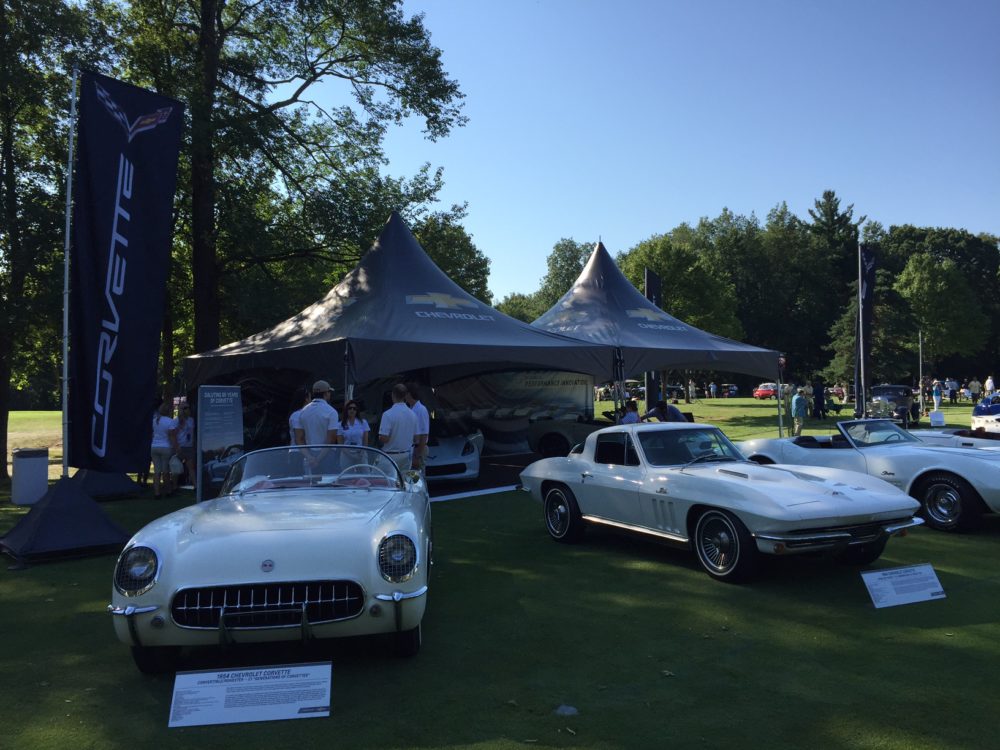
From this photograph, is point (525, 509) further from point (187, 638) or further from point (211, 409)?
point (187, 638)

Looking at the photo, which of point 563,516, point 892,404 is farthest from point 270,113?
point 892,404

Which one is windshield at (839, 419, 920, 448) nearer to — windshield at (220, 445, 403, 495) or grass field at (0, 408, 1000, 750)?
grass field at (0, 408, 1000, 750)

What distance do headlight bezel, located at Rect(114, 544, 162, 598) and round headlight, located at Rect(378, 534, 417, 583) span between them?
49.9 inches

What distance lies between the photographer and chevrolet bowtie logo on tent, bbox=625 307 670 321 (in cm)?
1787

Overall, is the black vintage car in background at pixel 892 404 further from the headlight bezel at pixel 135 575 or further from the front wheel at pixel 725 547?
the headlight bezel at pixel 135 575

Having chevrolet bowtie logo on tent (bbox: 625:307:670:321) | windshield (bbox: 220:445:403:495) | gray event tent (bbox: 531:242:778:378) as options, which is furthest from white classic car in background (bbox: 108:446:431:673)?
chevrolet bowtie logo on tent (bbox: 625:307:670:321)

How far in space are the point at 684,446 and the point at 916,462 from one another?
10.6ft

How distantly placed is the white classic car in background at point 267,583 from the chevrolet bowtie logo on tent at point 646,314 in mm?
13966

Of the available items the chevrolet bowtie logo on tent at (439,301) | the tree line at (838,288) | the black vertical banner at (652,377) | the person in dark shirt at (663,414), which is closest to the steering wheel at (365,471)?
the chevrolet bowtie logo on tent at (439,301)

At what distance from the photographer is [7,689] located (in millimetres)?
4277

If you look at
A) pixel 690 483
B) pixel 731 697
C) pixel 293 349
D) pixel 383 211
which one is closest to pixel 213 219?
pixel 383 211

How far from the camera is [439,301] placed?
529 inches

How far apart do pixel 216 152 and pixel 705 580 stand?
14619mm

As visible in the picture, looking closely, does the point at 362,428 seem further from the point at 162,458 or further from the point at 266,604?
the point at 266,604
